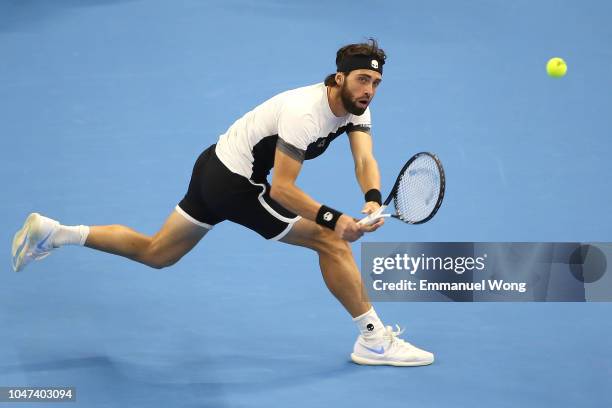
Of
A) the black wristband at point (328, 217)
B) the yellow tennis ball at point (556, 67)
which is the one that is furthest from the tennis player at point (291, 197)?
the yellow tennis ball at point (556, 67)

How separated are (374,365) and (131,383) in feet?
4.56

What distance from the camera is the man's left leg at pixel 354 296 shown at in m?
6.32

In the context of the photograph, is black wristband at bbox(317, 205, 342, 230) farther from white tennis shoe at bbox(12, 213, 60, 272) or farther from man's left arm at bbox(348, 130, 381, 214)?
white tennis shoe at bbox(12, 213, 60, 272)

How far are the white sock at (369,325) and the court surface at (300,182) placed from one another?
0.68 feet

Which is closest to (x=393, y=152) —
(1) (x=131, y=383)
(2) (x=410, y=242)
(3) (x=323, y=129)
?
(2) (x=410, y=242)

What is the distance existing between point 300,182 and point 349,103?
3.00 metres

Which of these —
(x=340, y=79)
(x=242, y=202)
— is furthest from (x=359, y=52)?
(x=242, y=202)

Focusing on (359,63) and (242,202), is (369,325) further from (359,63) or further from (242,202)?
(359,63)

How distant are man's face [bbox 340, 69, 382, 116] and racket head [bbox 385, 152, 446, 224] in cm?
42

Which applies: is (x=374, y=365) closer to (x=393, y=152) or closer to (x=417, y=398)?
(x=417, y=398)

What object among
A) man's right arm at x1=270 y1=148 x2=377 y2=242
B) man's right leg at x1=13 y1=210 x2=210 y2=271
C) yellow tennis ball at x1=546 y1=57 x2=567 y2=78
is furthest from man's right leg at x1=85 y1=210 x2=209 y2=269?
yellow tennis ball at x1=546 y1=57 x2=567 y2=78

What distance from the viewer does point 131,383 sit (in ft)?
20.0

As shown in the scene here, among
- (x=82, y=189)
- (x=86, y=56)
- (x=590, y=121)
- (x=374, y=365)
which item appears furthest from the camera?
(x=86, y=56)

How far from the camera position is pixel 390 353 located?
20.9 ft
